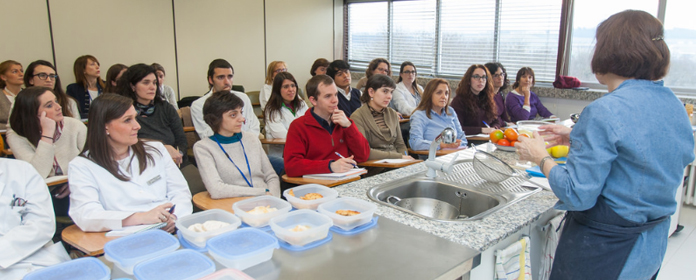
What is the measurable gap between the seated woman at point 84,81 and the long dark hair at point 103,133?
312cm

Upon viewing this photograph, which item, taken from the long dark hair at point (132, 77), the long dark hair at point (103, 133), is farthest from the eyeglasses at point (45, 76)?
the long dark hair at point (103, 133)

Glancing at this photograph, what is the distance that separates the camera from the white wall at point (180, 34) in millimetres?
4570

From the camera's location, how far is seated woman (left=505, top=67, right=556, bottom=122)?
15.9 feet

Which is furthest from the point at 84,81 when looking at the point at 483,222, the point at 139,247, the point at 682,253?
the point at 682,253

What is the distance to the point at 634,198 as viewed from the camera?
1.24m

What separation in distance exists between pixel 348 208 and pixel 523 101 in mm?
3917

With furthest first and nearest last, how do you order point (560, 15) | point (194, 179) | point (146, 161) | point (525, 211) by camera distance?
point (560, 15)
point (194, 179)
point (146, 161)
point (525, 211)

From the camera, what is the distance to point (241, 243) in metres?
1.27

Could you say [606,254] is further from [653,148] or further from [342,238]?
[342,238]

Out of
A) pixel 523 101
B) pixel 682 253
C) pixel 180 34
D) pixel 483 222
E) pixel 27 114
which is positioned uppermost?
pixel 180 34

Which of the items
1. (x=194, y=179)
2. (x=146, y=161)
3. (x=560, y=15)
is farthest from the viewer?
(x=560, y=15)

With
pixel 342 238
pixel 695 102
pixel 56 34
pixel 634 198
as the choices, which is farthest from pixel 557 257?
pixel 56 34

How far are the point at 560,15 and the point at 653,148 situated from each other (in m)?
4.53

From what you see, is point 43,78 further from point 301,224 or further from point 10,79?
point 301,224
